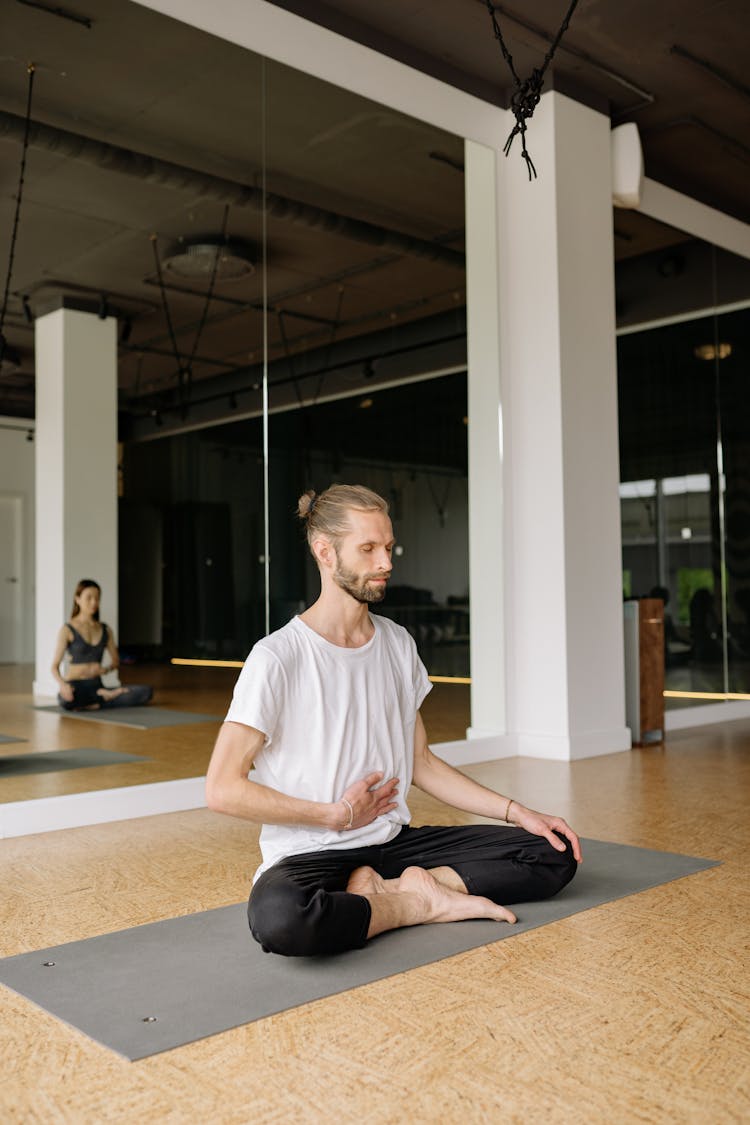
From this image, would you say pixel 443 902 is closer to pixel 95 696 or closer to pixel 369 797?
pixel 369 797

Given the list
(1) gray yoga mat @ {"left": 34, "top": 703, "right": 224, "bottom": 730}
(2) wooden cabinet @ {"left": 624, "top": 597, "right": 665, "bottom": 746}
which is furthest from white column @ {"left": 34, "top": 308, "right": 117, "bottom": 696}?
(2) wooden cabinet @ {"left": 624, "top": 597, "right": 665, "bottom": 746}

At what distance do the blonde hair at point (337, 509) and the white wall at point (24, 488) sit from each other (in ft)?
6.02

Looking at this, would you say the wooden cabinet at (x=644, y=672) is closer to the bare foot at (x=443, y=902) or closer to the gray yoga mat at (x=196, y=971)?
the gray yoga mat at (x=196, y=971)

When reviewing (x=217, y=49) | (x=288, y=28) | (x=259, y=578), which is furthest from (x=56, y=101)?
(x=259, y=578)

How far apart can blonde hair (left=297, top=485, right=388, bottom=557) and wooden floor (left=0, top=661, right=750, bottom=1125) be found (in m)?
0.95

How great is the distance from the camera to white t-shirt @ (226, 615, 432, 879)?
229 centimetres

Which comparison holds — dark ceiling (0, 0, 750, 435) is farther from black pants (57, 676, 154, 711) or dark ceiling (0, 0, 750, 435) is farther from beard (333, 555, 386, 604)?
beard (333, 555, 386, 604)

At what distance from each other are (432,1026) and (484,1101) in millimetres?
306

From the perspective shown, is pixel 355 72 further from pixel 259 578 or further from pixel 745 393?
pixel 745 393

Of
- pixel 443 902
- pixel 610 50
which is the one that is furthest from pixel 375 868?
pixel 610 50

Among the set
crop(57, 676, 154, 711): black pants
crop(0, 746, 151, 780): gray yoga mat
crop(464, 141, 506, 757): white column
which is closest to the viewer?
crop(0, 746, 151, 780): gray yoga mat

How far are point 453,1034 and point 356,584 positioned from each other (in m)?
0.94

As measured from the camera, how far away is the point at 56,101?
398 cm

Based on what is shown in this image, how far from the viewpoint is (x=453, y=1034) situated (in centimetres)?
188
